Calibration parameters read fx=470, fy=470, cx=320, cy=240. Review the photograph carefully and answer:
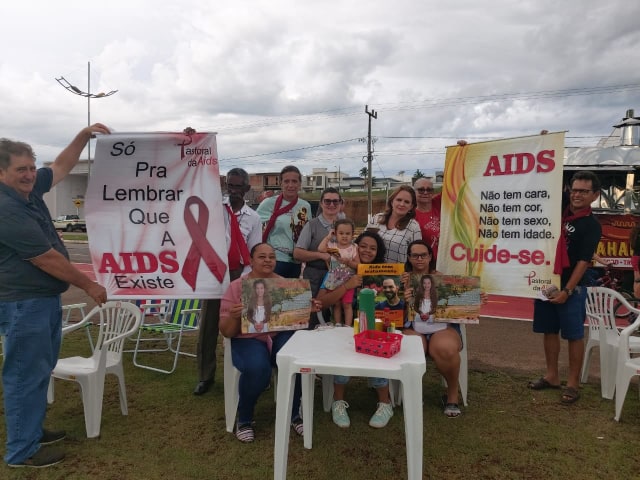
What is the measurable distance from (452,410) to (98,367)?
9.01ft

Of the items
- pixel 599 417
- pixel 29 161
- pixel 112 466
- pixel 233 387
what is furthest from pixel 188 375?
pixel 599 417

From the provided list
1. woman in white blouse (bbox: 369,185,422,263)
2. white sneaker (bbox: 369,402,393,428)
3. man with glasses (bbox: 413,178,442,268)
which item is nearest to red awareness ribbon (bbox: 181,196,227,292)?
woman in white blouse (bbox: 369,185,422,263)

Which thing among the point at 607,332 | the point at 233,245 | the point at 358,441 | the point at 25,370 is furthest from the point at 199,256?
the point at 607,332

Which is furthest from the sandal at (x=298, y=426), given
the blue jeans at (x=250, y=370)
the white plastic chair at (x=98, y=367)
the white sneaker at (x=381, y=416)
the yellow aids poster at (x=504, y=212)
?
the yellow aids poster at (x=504, y=212)

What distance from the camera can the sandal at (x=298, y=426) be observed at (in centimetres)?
344

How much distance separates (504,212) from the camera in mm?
3805

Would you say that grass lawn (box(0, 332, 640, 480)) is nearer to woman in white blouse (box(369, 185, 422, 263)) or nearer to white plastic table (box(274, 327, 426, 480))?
white plastic table (box(274, 327, 426, 480))

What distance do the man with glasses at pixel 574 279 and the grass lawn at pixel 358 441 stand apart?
1.27 ft

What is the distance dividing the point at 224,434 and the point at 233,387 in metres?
0.34

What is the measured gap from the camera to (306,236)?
13.0ft

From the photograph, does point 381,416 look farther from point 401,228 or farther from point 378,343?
point 401,228

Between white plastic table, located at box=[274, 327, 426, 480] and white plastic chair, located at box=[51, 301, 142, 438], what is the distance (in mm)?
1514

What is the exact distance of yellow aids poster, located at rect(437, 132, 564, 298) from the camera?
3.66 meters

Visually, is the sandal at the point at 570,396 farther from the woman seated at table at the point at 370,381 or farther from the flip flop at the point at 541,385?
the woman seated at table at the point at 370,381
